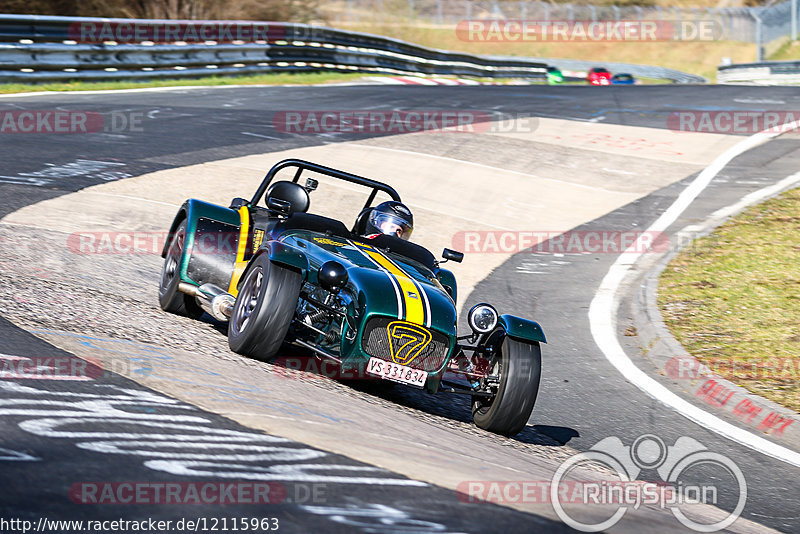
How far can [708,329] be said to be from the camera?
9414 mm

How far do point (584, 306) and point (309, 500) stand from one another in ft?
23.0

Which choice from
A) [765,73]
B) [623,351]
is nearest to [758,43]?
[765,73]

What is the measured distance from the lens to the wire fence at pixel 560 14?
5281 centimetres

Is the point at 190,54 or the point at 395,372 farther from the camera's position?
the point at 190,54

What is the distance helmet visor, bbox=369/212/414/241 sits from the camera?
7875 mm

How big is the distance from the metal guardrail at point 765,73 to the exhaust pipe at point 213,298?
3007cm

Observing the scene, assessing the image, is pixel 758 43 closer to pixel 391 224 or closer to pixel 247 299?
pixel 391 224

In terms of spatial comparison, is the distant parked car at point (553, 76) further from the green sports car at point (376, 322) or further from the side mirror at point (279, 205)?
the green sports car at point (376, 322)

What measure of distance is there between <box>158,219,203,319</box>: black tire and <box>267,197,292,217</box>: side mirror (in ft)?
2.69

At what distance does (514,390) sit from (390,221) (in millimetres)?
2108

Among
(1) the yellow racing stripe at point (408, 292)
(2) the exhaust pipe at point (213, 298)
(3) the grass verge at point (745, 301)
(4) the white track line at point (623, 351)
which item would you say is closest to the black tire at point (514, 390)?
(1) the yellow racing stripe at point (408, 292)

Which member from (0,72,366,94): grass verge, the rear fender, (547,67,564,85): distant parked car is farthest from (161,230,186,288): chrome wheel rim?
(547,67,564,85): distant parked car

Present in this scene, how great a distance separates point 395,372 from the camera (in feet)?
20.2

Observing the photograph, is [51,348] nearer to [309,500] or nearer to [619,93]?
[309,500]
